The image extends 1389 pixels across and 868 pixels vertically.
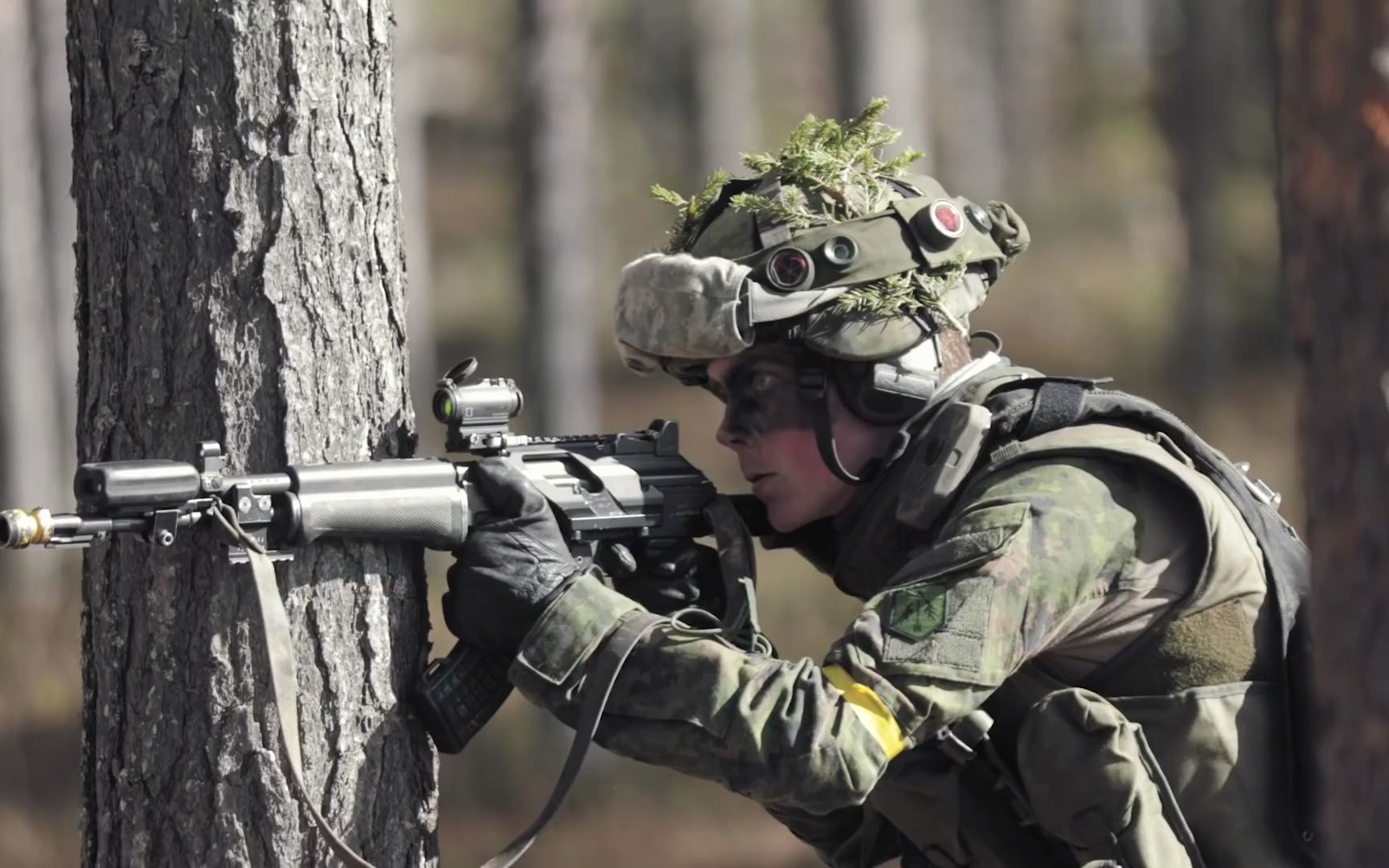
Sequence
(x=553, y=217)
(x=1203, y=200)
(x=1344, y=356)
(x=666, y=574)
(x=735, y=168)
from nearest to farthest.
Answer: (x=1344, y=356) < (x=666, y=574) < (x=553, y=217) < (x=1203, y=200) < (x=735, y=168)

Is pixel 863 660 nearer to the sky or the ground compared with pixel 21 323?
nearer to the ground

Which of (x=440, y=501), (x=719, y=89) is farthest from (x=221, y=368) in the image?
(x=719, y=89)

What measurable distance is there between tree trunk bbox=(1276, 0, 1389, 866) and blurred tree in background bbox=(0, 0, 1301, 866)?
1.16 feet

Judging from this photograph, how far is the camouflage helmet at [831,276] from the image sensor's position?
358 centimetres

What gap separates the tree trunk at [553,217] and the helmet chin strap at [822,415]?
269 inches

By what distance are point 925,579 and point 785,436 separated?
64 centimetres

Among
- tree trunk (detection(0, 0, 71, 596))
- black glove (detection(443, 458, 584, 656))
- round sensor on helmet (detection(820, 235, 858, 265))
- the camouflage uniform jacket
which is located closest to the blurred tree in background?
tree trunk (detection(0, 0, 71, 596))

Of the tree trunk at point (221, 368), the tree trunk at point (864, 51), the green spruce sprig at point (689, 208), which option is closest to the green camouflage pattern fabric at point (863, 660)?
the tree trunk at point (221, 368)

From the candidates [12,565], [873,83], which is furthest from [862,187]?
[12,565]

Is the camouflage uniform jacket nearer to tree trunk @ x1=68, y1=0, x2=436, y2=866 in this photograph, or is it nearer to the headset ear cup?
the headset ear cup

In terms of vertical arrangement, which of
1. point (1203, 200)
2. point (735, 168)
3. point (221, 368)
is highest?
point (735, 168)

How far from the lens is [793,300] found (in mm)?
3578

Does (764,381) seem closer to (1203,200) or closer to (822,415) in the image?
(822,415)

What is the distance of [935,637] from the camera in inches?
121
